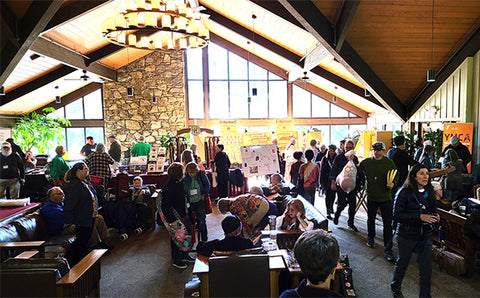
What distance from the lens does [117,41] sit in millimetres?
4965

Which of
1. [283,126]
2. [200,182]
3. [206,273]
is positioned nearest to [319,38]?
[200,182]

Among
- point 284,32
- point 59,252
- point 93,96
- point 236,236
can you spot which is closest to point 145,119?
point 93,96

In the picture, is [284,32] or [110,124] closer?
[284,32]

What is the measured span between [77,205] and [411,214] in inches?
135

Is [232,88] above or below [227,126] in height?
above

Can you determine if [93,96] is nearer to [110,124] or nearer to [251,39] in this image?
[110,124]

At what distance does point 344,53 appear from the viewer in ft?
20.6

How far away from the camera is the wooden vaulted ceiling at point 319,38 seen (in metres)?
5.05

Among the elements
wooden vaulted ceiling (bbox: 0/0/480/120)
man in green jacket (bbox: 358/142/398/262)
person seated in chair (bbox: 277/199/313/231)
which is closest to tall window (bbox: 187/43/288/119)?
wooden vaulted ceiling (bbox: 0/0/480/120)

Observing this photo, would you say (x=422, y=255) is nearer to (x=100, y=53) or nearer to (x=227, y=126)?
(x=227, y=126)

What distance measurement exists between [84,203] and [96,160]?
2.43 m

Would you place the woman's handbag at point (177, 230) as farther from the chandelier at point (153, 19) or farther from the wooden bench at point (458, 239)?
the wooden bench at point (458, 239)

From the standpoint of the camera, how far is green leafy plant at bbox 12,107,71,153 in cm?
997

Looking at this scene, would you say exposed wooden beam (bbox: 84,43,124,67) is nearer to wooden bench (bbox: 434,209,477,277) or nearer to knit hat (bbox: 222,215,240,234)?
knit hat (bbox: 222,215,240,234)
